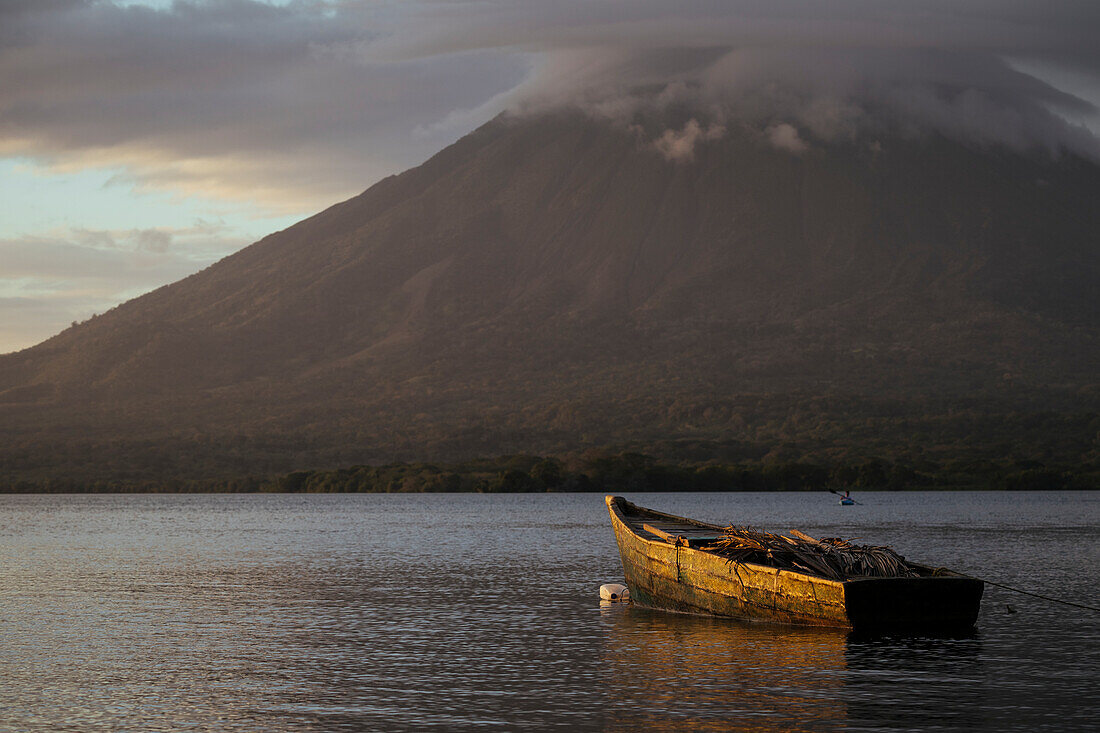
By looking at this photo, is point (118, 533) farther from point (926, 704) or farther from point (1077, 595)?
point (926, 704)

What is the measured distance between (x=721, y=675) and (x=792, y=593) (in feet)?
17.1

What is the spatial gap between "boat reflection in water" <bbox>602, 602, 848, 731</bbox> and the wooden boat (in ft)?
1.34

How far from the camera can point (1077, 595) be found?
38031 mm

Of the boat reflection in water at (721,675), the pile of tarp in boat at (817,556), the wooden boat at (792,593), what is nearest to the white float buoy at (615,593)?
the wooden boat at (792,593)

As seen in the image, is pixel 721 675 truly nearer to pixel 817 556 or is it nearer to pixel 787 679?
pixel 787 679

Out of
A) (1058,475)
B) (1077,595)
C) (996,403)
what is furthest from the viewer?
(996,403)

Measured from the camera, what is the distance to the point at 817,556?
95.6 ft

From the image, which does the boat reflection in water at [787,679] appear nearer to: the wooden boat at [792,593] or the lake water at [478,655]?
the lake water at [478,655]

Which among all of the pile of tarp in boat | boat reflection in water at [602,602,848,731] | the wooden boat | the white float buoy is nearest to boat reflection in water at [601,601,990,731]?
boat reflection in water at [602,602,848,731]

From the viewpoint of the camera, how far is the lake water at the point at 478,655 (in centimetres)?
2053

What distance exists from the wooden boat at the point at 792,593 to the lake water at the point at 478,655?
454 millimetres

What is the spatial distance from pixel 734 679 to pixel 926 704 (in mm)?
3426

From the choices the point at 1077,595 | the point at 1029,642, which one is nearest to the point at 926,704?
the point at 1029,642

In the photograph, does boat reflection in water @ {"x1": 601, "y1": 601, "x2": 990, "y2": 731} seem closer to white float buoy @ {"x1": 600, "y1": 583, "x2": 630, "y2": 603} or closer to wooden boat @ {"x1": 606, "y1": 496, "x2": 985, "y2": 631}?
wooden boat @ {"x1": 606, "y1": 496, "x2": 985, "y2": 631}
